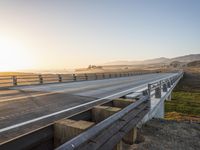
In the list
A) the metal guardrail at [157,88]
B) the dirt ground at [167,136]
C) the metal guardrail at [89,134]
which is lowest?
the dirt ground at [167,136]

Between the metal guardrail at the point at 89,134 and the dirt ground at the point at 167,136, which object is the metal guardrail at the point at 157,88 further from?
the metal guardrail at the point at 89,134

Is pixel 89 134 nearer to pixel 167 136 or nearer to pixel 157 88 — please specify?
pixel 167 136

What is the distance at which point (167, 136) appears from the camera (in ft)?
24.8

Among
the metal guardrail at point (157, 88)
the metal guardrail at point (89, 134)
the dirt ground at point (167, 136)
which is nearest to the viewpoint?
the metal guardrail at point (89, 134)

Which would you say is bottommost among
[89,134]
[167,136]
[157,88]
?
[167,136]

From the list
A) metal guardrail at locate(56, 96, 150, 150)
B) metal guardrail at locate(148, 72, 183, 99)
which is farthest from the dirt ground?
metal guardrail at locate(56, 96, 150, 150)

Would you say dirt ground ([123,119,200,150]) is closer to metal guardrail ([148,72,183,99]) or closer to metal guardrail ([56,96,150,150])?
metal guardrail ([148,72,183,99])

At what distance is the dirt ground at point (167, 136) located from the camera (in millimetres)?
6525

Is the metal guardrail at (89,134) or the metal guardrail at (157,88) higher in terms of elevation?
the metal guardrail at (89,134)

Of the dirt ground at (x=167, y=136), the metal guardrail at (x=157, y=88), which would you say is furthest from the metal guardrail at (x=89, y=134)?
the metal guardrail at (x=157, y=88)

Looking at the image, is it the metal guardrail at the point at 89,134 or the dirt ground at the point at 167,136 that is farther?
the dirt ground at the point at 167,136

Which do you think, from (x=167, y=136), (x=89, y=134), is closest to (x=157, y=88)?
(x=167, y=136)

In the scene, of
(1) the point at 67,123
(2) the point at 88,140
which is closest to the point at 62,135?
(1) the point at 67,123

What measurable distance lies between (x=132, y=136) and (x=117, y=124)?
5.84 feet
